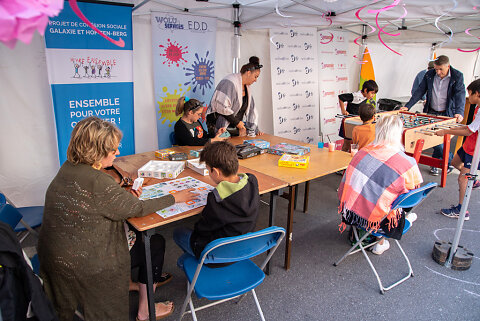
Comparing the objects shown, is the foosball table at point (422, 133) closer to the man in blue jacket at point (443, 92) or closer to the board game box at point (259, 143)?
the man in blue jacket at point (443, 92)

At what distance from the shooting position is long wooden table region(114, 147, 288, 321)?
1.71 meters

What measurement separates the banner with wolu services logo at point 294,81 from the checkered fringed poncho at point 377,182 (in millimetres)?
2959

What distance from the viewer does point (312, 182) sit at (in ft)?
15.0

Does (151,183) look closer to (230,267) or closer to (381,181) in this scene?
(230,267)

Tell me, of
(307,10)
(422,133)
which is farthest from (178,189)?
(422,133)

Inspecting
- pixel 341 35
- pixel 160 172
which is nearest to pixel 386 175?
pixel 160 172

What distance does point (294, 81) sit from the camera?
5344 millimetres

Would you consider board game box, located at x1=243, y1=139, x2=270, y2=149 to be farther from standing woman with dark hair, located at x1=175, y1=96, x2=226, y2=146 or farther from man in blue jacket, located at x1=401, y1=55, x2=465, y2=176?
man in blue jacket, located at x1=401, y1=55, x2=465, y2=176

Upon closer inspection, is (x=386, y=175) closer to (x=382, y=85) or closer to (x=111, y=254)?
(x=111, y=254)

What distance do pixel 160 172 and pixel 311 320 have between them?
1.44 m

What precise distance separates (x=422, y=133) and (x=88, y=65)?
12.6 ft

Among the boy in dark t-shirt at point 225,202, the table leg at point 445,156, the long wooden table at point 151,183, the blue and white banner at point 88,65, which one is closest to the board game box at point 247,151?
the long wooden table at point 151,183

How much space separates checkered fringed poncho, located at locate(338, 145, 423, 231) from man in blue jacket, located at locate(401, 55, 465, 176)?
121 inches

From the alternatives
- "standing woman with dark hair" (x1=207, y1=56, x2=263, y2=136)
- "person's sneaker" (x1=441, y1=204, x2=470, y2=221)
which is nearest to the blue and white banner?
"standing woman with dark hair" (x1=207, y1=56, x2=263, y2=136)
